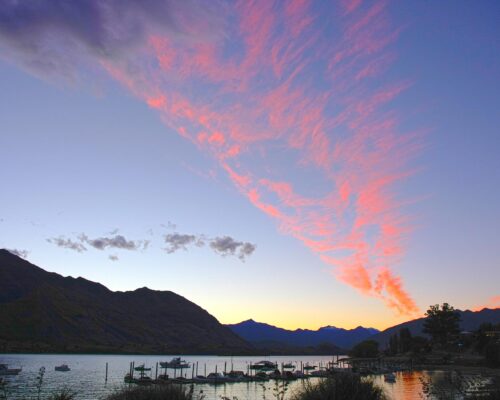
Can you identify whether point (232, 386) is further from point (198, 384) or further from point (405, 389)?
point (405, 389)

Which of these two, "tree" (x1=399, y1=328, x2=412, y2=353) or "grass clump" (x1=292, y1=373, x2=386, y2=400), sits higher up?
"tree" (x1=399, y1=328, x2=412, y2=353)

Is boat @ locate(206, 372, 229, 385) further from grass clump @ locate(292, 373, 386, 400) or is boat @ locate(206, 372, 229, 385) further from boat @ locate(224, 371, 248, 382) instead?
grass clump @ locate(292, 373, 386, 400)

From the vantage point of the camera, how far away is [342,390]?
23.2 meters

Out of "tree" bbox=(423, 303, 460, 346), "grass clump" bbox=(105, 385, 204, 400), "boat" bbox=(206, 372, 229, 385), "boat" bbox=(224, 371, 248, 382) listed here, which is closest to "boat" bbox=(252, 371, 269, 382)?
"boat" bbox=(224, 371, 248, 382)

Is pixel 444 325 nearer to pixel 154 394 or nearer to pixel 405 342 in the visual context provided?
→ pixel 405 342

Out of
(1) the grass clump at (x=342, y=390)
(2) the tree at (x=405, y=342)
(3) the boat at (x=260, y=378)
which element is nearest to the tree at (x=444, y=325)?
(2) the tree at (x=405, y=342)

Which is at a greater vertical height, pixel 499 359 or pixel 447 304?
pixel 447 304

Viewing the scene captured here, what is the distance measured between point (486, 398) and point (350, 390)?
8973 mm

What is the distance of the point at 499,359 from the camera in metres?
98.8

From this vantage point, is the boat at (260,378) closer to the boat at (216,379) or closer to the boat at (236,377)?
the boat at (236,377)

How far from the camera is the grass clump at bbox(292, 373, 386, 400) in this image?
23.0 metres

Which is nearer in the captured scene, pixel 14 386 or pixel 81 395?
pixel 81 395

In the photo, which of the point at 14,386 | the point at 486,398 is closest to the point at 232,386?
the point at 14,386

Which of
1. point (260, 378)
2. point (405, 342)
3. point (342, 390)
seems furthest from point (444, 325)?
point (342, 390)
